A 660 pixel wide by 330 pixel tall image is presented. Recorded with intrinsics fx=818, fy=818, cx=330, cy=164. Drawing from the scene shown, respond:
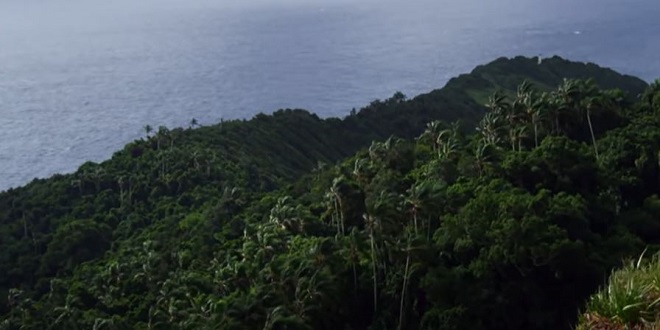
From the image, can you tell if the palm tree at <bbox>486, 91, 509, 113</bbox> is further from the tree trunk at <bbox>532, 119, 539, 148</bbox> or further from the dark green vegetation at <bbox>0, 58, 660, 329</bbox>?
the tree trunk at <bbox>532, 119, 539, 148</bbox>

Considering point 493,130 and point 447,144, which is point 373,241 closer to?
point 447,144

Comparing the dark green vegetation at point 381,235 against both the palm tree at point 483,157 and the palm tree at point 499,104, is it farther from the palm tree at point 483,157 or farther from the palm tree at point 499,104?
the palm tree at point 499,104

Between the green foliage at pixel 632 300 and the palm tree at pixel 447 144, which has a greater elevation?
the green foliage at pixel 632 300

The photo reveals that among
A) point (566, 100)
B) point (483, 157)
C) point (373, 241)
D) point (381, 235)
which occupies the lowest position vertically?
point (373, 241)

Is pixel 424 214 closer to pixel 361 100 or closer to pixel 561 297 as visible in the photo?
pixel 561 297

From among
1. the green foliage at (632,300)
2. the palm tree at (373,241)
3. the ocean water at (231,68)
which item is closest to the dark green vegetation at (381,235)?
the palm tree at (373,241)

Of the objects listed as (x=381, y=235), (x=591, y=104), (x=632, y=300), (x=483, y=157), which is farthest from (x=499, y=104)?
(x=632, y=300)

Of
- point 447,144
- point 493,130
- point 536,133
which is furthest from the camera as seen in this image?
point 493,130
